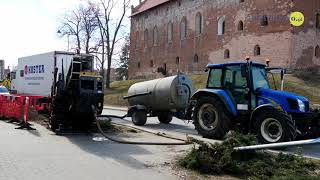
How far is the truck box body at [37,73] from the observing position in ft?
79.8

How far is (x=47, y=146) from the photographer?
1263cm

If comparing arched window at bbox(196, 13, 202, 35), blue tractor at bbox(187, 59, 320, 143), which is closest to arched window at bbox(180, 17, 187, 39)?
arched window at bbox(196, 13, 202, 35)

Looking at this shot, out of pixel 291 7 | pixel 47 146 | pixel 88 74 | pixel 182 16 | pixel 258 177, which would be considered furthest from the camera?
pixel 182 16

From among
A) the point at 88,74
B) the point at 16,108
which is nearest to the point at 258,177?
the point at 88,74

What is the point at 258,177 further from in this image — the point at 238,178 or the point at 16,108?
the point at 16,108

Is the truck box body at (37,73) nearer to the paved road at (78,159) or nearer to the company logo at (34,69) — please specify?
the company logo at (34,69)

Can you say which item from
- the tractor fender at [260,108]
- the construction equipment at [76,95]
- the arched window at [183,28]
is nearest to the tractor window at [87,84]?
the construction equipment at [76,95]

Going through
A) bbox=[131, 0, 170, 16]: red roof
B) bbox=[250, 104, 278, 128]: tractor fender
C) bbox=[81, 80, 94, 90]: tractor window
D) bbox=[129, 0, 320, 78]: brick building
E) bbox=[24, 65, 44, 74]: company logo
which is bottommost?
bbox=[250, 104, 278, 128]: tractor fender

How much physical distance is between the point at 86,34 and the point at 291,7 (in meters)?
31.3

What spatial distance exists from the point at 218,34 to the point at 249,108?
44.9 meters

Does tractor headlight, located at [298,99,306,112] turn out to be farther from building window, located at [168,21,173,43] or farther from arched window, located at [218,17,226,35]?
building window, located at [168,21,173,43]

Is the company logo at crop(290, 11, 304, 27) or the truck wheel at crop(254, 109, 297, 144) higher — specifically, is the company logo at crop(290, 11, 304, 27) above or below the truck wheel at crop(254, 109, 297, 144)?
above

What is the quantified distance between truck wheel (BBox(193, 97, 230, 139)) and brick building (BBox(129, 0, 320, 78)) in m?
33.8

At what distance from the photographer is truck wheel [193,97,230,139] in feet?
47.9
